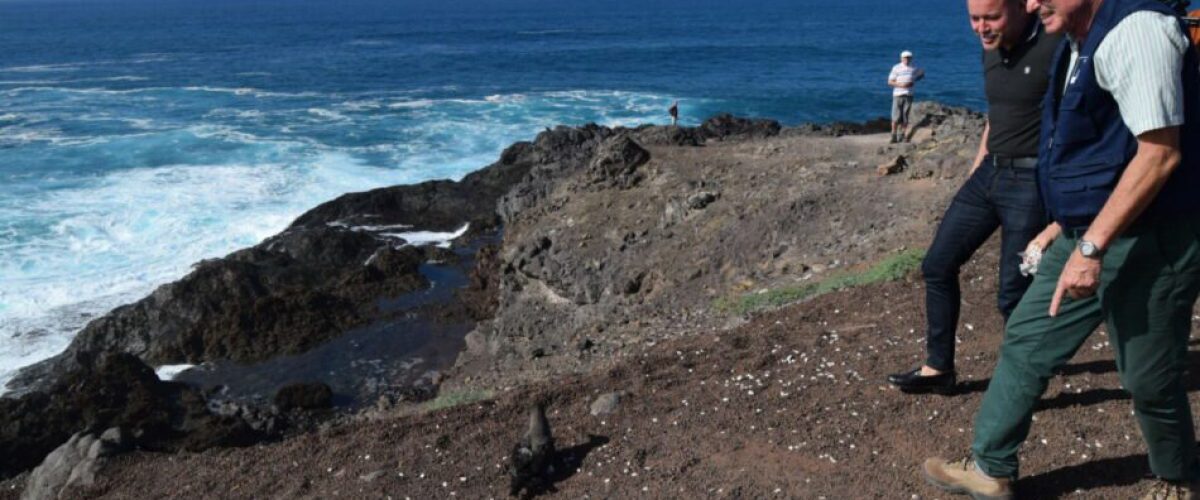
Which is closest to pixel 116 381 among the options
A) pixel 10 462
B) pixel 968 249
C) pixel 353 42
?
pixel 10 462

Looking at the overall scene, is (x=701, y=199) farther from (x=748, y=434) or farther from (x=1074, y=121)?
(x=1074, y=121)

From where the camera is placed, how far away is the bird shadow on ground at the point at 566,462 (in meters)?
5.56

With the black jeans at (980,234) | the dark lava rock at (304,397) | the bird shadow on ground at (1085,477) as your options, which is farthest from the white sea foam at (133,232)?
the bird shadow on ground at (1085,477)

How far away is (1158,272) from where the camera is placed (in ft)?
11.8

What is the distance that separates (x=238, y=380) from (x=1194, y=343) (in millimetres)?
12379

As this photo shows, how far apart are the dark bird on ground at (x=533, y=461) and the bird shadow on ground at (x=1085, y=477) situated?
8.06 feet

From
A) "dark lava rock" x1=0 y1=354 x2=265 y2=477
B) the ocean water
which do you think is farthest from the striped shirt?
the ocean water

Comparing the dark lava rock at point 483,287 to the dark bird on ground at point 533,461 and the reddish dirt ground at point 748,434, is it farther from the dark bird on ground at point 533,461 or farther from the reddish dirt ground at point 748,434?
the dark bird on ground at point 533,461

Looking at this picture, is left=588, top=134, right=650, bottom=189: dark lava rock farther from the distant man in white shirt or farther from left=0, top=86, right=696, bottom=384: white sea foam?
left=0, top=86, right=696, bottom=384: white sea foam

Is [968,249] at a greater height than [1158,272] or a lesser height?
lesser

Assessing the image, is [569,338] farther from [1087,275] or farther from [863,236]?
[1087,275]

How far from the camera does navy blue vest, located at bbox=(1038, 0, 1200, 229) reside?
343 centimetres

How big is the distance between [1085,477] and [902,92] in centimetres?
1328

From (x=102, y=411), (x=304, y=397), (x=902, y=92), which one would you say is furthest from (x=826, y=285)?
(x=102, y=411)
